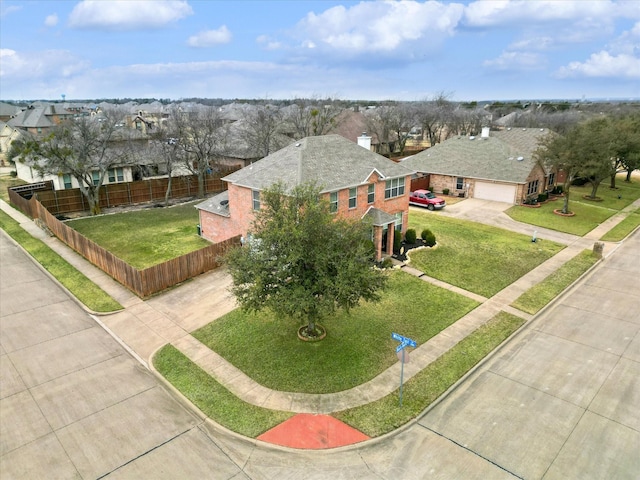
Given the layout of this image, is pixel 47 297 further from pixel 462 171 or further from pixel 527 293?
pixel 462 171

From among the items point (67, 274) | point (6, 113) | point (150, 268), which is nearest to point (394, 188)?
point (150, 268)

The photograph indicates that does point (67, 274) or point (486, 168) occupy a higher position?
point (486, 168)

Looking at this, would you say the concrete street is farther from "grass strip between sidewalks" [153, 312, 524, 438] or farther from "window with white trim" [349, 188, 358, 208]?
"window with white trim" [349, 188, 358, 208]

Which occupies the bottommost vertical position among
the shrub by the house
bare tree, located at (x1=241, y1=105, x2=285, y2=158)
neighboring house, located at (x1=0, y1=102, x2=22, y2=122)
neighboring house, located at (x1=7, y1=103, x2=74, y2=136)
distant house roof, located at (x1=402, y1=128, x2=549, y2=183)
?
the shrub by the house

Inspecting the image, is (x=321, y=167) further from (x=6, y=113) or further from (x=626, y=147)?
(x=6, y=113)

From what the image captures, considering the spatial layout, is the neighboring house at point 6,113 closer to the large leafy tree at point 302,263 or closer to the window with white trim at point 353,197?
the window with white trim at point 353,197

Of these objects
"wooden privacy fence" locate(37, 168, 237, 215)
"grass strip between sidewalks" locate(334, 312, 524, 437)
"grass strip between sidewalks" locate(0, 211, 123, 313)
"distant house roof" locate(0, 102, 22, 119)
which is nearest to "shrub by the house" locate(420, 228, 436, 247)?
"grass strip between sidewalks" locate(334, 312, 524, 437)

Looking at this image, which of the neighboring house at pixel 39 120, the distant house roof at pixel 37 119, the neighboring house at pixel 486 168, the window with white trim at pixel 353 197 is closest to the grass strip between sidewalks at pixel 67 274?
the window with white trim at pixel 353 197
